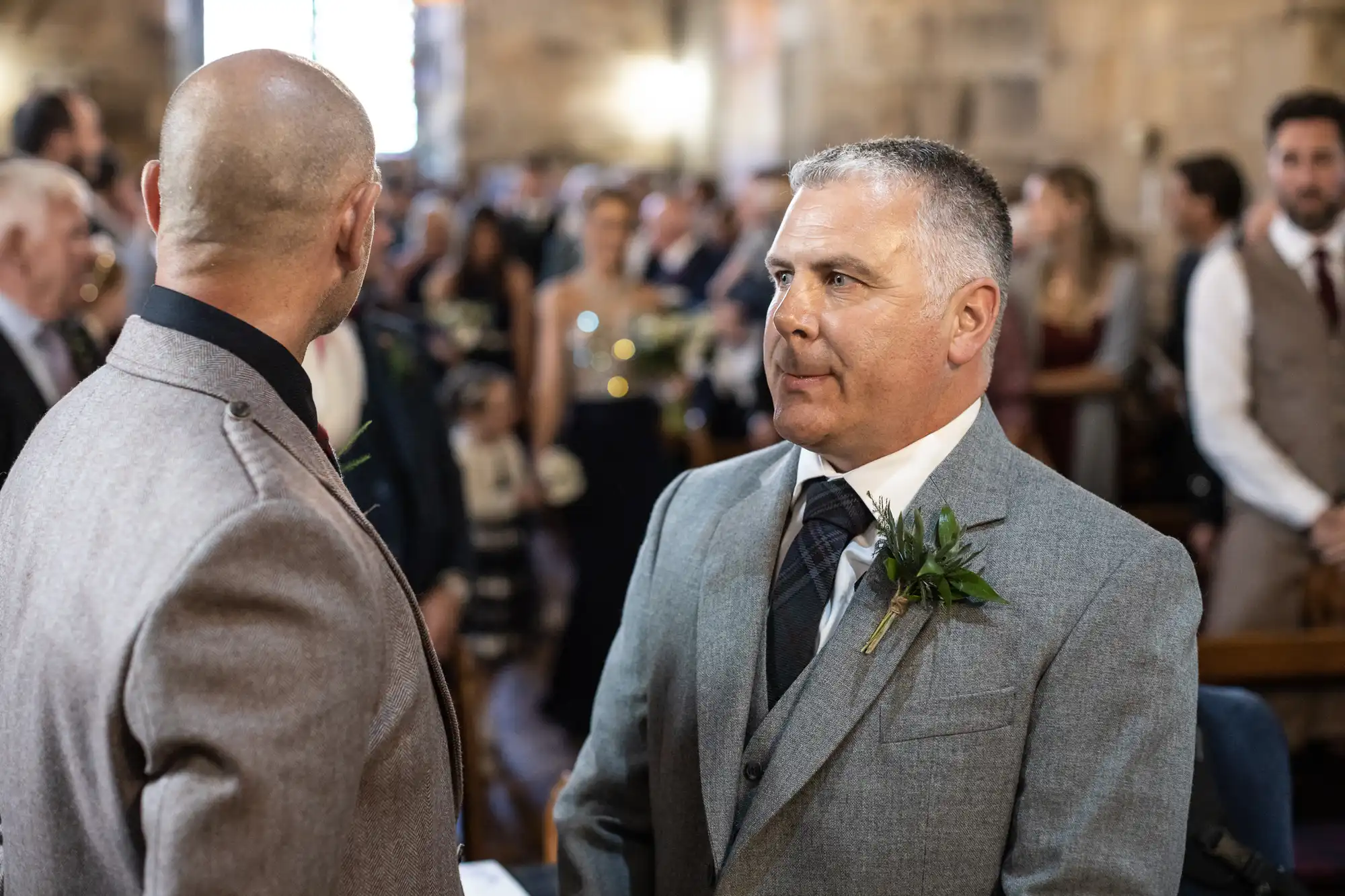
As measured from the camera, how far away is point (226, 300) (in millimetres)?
1326

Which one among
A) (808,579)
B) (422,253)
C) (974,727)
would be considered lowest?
(422,253)

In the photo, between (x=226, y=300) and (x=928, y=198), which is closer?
(x=226, y=300)

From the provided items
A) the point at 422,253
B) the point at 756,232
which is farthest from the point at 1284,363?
the point at 422,253

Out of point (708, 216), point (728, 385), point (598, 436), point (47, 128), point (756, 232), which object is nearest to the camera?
point (47, 128)

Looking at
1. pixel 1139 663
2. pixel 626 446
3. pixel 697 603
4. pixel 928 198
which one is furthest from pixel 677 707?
pixel 626 446

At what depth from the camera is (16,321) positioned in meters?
3.12

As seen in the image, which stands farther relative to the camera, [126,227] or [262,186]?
[126,227]

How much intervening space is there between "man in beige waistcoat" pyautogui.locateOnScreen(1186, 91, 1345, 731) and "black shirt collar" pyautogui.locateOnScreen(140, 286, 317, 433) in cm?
322

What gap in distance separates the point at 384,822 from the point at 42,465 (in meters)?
0.47

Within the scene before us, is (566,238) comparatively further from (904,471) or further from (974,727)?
(974,727)

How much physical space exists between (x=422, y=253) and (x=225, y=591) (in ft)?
29.5

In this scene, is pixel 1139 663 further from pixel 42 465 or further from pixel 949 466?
pixel 42 465

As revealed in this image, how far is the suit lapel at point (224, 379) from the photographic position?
1310 mm

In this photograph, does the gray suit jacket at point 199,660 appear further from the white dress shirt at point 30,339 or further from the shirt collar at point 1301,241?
the shirt collar at point 1301,241
